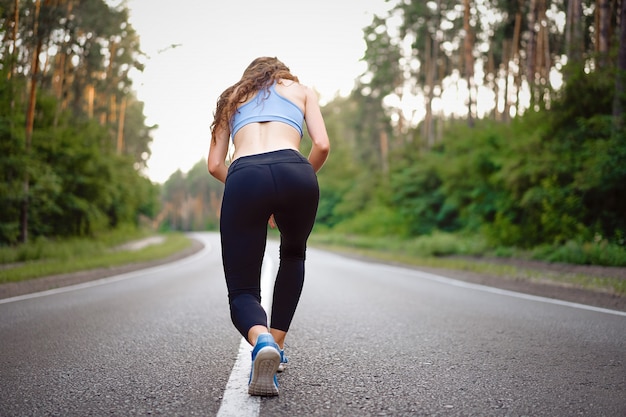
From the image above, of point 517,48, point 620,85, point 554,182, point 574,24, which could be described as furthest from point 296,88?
point 517,48

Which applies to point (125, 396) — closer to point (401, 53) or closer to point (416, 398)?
point (416, 398)

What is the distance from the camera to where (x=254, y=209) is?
2.50m

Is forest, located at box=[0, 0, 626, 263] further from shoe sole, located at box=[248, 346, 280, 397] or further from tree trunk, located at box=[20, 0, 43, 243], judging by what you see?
shoe sole, located at box=[248, 346, 280, 397]

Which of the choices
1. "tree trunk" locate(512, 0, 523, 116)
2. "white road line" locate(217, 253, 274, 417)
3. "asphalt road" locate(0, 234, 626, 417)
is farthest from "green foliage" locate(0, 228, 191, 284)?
"tree trunk" locate(512, 0, 523, 116)

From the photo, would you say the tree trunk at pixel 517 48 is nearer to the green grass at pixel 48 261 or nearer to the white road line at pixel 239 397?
the green grass at pixel 48 261

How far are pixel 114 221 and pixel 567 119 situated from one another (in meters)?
29.1

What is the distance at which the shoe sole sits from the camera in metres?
2.21

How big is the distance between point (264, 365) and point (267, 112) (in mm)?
1384

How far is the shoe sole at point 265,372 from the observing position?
7.25 ft

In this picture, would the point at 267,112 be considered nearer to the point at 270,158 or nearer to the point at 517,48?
the point at 270,158

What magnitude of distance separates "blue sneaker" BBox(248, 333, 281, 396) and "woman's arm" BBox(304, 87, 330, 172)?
110 centimetres

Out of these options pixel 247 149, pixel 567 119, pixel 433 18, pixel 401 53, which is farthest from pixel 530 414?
pixel 401 53

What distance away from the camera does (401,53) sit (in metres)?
36.8

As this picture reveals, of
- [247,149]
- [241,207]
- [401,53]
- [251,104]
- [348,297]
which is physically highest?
[401,53]
